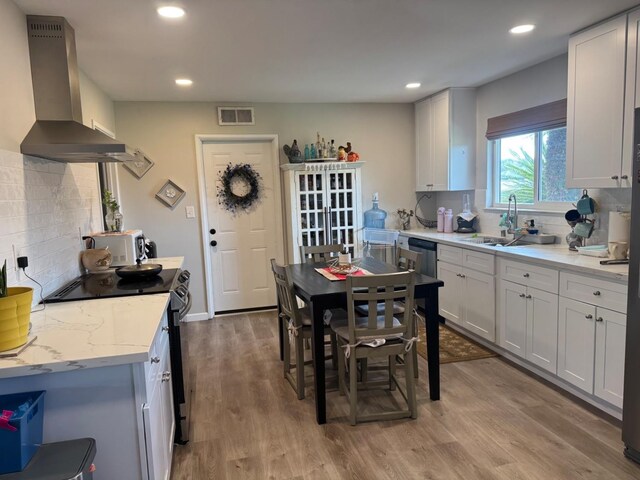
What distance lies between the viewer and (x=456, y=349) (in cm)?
387

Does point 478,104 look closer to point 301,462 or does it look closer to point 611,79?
point 611,79

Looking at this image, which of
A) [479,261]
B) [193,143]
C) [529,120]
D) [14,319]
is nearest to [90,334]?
[14,319]

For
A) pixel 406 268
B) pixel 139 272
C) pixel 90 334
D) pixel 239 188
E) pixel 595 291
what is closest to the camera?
pixel 90 334

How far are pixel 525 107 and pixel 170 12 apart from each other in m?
3.11

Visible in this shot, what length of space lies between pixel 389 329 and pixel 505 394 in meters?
Answer: 1.06

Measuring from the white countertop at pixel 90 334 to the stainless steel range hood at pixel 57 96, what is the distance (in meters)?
0.81

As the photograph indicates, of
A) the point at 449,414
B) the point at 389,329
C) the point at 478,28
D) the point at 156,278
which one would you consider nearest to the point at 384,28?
the point at 478,28

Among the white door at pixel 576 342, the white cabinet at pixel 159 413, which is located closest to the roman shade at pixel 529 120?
the white door at pixel 576 342

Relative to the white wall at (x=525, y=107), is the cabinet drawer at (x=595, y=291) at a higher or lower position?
lower

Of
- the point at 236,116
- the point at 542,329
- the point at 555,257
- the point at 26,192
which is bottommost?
the point at 542,329

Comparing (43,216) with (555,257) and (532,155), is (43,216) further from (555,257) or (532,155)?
(532,155)

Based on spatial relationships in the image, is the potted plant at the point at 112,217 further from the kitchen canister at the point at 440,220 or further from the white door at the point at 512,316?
the kitchen canister at the point at 440,220

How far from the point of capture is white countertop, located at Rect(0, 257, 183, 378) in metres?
1.51

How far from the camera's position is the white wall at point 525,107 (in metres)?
3.32
